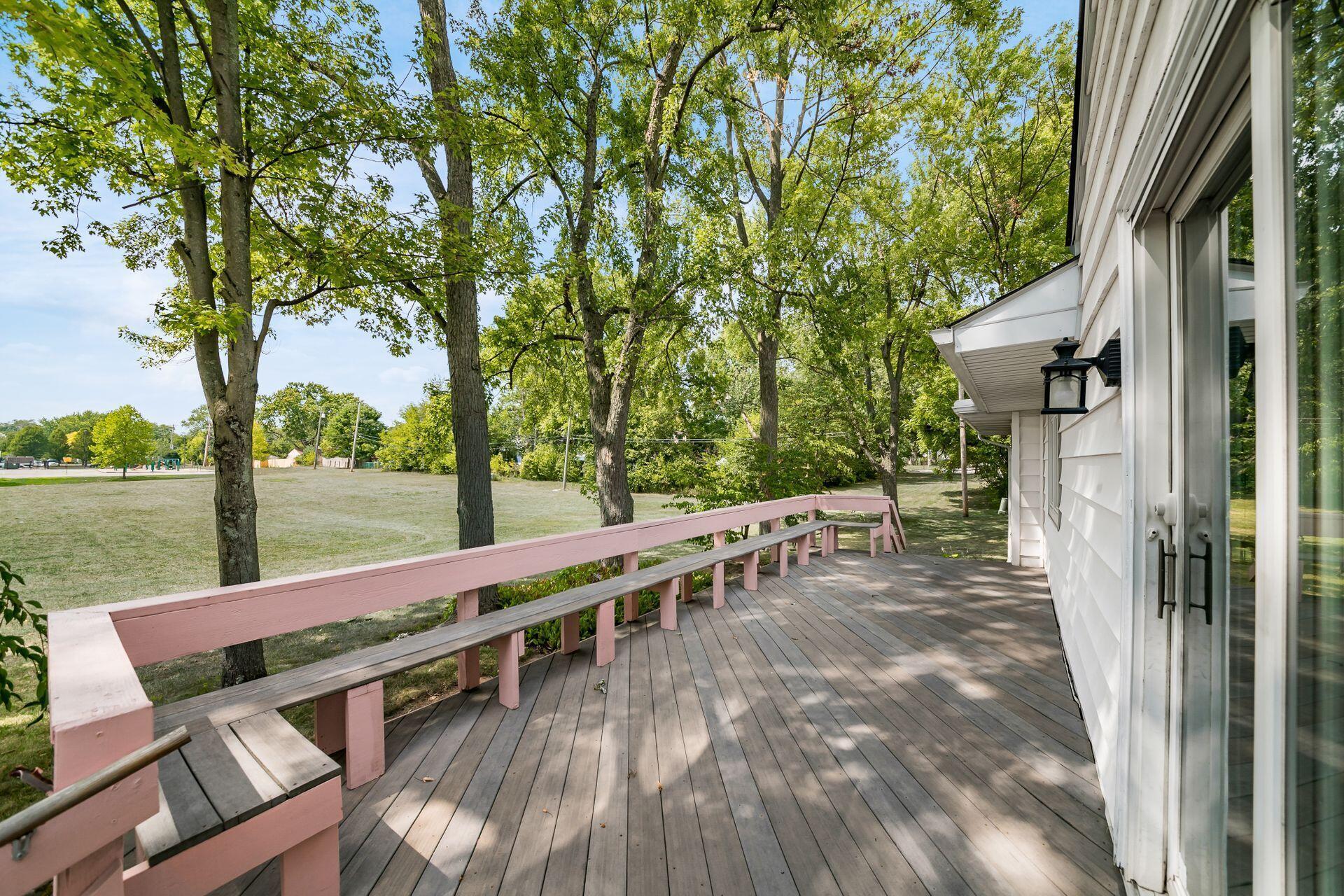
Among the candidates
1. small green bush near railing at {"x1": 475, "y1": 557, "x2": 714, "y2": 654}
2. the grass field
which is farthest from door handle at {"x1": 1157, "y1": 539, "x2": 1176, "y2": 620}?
the grass field

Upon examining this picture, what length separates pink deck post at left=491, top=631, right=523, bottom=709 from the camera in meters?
2.74

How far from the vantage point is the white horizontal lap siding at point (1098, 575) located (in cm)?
196

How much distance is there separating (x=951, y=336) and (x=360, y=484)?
77.9 feet

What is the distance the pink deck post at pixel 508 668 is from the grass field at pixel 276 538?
5.76 ft

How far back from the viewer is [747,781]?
2.14 m

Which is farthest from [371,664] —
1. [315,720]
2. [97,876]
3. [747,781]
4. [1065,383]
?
[1065,383]

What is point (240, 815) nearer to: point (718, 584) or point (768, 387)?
point (718, 584)

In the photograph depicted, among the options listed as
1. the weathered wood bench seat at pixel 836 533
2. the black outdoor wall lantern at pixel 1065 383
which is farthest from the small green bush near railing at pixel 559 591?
the black outdoor wall lantern at pixel 1065 383

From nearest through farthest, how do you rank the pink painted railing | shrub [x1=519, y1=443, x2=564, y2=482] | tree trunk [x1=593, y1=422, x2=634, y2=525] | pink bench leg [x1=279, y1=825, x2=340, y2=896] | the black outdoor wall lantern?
the pink painted railing, pink bench leg [x1=279, y1=825, x2=340, y2=896], the black outdoor wall lantern, tree trunk [x1=593, y1=422, x2=634, y2=525], shrub [x1=519, y1=443, x2=564, y2=482]

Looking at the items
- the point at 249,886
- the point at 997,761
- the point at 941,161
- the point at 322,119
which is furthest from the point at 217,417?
the point at 941,161

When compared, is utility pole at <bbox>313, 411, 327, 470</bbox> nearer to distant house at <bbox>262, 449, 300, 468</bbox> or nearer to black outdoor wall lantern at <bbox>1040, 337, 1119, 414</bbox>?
distant house at <bbox>262, 449, 300, 468</bbox>

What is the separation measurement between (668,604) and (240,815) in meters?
2.98

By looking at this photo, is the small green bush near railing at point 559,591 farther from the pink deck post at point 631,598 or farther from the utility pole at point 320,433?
the utility pole at point 320,433

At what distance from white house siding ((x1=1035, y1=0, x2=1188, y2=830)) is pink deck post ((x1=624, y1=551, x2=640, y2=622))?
275 centimetres
